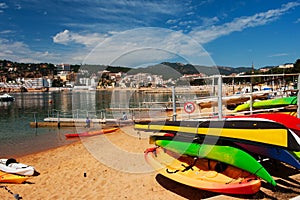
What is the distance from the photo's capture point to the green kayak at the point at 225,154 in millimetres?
4629

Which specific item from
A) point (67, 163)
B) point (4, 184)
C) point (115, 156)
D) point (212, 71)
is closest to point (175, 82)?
point (212, 71)

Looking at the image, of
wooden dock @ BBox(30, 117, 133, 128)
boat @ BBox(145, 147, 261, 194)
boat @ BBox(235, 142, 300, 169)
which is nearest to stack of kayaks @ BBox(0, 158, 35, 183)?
boat @ BBox(145, 147, 261, 194)

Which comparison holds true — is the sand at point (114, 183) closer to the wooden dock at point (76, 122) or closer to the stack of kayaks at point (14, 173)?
the stack of kayaks at point (14, 173)

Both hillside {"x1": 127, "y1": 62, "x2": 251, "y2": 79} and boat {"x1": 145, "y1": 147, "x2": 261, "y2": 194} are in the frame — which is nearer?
boat {"x1": 145, "y1": 147, "x2": 261, "y2": 194}

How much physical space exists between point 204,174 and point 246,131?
57.1 inches

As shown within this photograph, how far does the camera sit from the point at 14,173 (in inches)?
356

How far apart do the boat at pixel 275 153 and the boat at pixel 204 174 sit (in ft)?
1.78

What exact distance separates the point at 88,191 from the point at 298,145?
545cm

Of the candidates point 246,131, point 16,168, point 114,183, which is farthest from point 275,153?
point 16,168

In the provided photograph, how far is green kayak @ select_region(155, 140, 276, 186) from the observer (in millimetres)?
4629

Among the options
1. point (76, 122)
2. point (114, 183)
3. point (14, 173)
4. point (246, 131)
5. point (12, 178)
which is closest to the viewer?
point (246, 131)

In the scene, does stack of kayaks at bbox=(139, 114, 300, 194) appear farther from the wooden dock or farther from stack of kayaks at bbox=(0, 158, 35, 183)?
the wooden dock

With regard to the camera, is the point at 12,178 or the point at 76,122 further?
the point at 76,122

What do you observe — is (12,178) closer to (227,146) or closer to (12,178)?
(12,178)
